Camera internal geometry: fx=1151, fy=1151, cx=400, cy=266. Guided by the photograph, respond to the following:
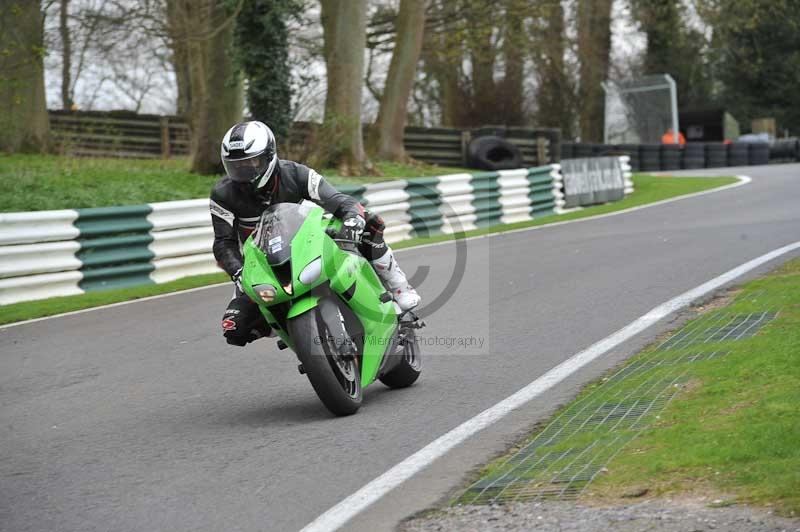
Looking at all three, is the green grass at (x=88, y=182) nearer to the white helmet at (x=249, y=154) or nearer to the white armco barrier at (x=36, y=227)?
the white armco barrier at (x=36, y=227)

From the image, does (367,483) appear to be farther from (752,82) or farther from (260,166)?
(752,82)

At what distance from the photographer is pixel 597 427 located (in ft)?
20.3

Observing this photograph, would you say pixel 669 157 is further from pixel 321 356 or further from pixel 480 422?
pixel 321 356

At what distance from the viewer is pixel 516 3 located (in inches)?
1280

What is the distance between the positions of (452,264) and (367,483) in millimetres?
9175

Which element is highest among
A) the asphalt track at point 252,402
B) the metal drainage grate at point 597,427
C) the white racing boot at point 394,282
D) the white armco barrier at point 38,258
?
the white racing boot at point 394,282

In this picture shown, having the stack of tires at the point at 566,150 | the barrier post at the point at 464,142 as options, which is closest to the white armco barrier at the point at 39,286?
the barrier post at the point at 464,142

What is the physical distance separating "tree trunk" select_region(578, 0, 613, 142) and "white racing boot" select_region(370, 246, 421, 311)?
37310 millimetres

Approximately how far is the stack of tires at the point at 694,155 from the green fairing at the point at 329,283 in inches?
1242

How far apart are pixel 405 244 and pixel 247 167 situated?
1119 cm

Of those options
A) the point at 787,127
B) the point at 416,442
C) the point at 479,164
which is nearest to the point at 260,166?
the point at 416,442

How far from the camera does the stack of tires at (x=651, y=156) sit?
122 feet

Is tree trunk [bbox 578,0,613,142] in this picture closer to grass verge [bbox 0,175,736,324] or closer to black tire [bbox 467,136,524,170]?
black tire [bbox 467,136,524,170]

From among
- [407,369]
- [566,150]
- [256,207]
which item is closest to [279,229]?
[256,207]
